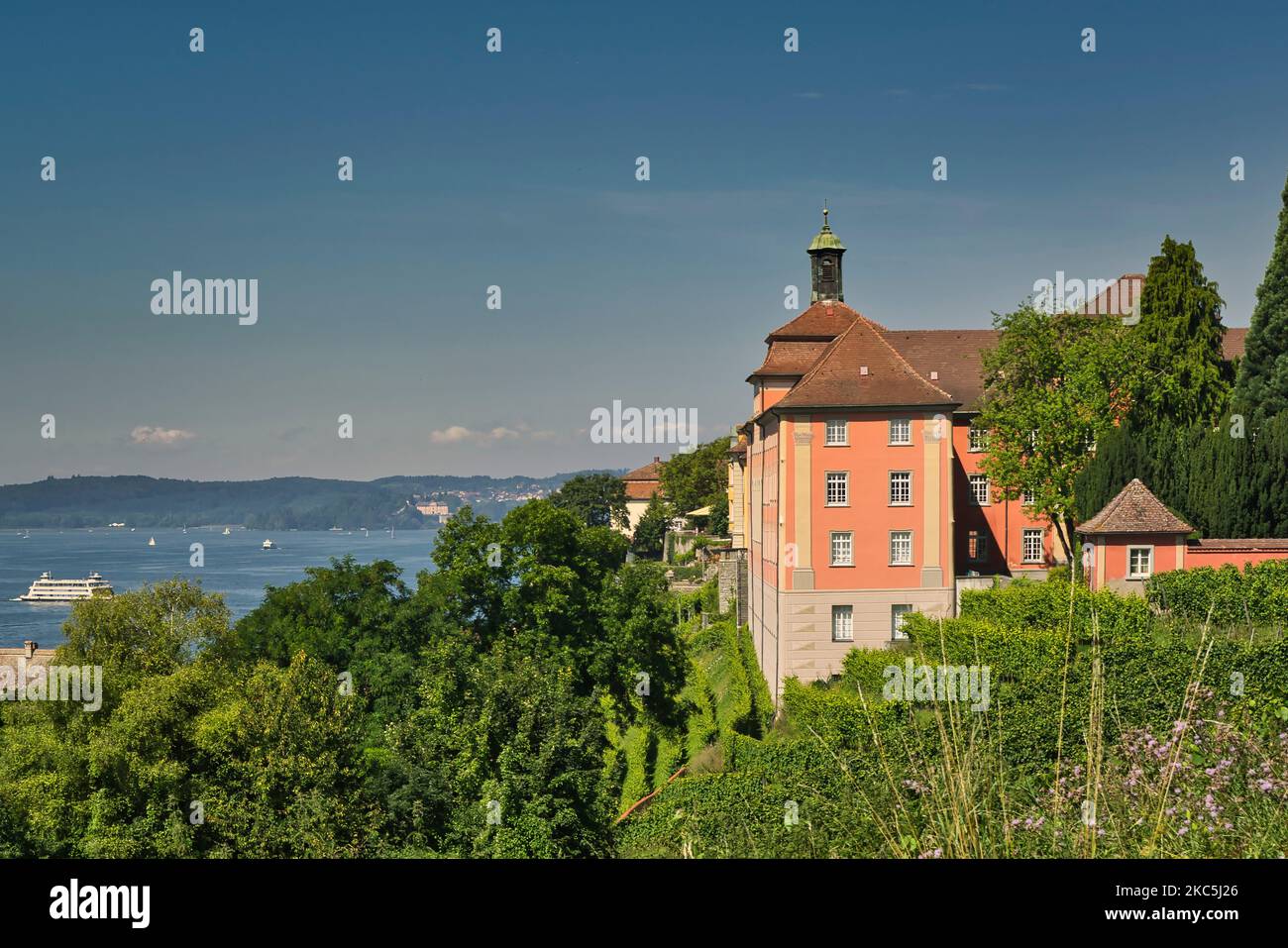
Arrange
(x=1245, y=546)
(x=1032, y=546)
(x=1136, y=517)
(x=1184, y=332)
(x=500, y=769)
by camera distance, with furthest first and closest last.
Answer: (x=1032, y=546), (x=1184, y=332), (x=1245, y=546), (x=1136, y=517), (x=500, y=769)

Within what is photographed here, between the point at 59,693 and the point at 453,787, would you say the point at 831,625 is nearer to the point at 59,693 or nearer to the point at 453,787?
the point at 453,787

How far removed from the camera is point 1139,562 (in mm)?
29781

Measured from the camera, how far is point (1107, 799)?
612 centimetres

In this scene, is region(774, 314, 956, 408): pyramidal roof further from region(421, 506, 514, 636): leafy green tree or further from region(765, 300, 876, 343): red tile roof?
region(421, 506, 514, 636): leafy green tree

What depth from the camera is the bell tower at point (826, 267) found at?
44.4m

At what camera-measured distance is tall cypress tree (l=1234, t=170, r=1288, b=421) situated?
112ft

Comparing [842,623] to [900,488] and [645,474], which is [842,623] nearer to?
[900,488]

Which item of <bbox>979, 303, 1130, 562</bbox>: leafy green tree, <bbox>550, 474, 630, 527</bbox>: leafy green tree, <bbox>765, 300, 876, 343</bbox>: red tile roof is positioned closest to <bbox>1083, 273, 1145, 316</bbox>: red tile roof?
<bbox>979, 303, 1130, 562</bbox>: leafy green tree

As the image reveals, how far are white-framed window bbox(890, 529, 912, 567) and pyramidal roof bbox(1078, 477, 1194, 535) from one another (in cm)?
Result: 495

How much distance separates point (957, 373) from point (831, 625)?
13817 mm

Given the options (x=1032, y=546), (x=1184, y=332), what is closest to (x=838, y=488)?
(x=1032, y=546)

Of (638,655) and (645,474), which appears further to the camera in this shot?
(645,474)

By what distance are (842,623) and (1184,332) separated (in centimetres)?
1613

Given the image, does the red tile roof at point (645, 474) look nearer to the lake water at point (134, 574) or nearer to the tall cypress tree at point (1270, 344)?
the lake water at point (134, 574)
